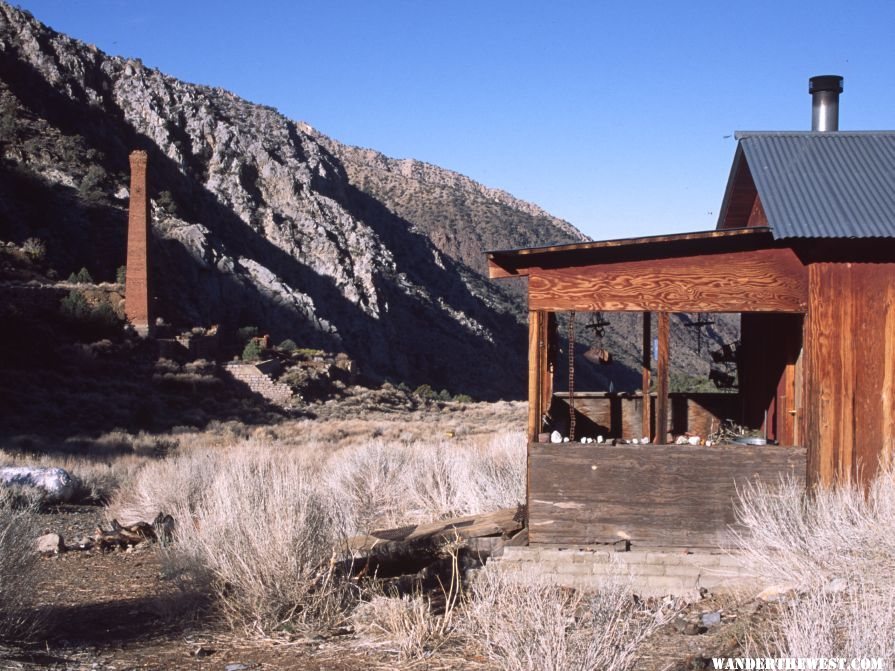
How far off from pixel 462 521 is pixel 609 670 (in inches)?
193

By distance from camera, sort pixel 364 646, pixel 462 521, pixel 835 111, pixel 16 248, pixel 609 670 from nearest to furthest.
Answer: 1. pixel 609 670
2. pixel 364 646
3. pixel 462 521
4. pixel 835 111
5. pixel 16 248

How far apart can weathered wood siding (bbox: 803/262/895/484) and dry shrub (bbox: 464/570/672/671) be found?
7.89 ft

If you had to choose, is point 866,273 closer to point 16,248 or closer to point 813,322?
point 813,322

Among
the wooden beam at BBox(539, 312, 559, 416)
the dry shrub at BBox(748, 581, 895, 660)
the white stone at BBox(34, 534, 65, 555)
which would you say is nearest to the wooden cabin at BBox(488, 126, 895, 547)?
the wooden beam at BBox(539, 312, 559, 416)

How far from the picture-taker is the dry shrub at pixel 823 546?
5.89 metres

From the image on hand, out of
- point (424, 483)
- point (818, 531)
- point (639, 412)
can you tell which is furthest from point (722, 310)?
point (424, 483)

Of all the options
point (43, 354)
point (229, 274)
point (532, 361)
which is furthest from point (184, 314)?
point (532, 361)

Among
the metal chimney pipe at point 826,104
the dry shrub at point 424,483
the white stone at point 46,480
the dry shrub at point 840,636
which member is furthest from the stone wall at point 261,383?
the dry shrub at point 840,636

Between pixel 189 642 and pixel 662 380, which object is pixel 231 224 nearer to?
pixel 662 380

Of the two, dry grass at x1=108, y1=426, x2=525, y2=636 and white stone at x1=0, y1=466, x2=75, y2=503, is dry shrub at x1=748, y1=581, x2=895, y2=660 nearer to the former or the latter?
dry grass at x1=108, y1=426, x2=525, y2=636

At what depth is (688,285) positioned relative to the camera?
27.6 ft

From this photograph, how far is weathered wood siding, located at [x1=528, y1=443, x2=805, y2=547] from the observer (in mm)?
8195

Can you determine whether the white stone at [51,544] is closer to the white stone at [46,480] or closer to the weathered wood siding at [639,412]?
the white stone at [46,480]

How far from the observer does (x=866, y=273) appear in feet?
27.1
